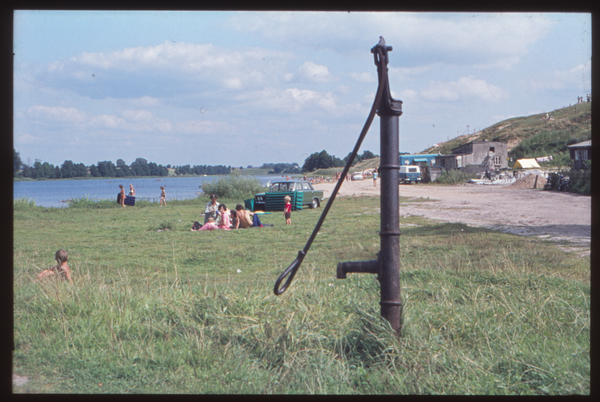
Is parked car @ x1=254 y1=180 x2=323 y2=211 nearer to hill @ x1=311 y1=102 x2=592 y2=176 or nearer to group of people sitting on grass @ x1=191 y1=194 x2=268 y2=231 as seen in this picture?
group of people sitting on grass @ x1=191 y1=194 x2=268 y2=231

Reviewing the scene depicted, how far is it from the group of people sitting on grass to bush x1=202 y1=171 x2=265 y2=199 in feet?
57.7

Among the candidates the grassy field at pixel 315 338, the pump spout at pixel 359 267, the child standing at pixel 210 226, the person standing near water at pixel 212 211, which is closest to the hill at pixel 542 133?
the person standing near water at pixel 212 211

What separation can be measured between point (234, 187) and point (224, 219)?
62.0 ft

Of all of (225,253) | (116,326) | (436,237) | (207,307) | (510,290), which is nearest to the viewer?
(116,326)

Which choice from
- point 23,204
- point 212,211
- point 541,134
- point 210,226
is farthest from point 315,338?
point 541,134

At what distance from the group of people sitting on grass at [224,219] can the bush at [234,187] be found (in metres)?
17.6

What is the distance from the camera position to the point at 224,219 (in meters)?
14.6

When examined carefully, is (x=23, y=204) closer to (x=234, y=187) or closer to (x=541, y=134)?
(x=234, y=187)

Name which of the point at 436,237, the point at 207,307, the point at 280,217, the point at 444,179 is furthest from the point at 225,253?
the point at 444,179

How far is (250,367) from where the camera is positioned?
10.4 feet

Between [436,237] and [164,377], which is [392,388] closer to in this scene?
[164,377]

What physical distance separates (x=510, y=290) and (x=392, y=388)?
2.81 metres

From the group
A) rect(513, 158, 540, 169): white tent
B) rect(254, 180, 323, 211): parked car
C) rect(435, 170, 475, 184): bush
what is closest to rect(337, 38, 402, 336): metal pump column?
rect(254, 180, 323, 211): parked car

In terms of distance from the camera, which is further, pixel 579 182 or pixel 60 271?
pixel 579 182
